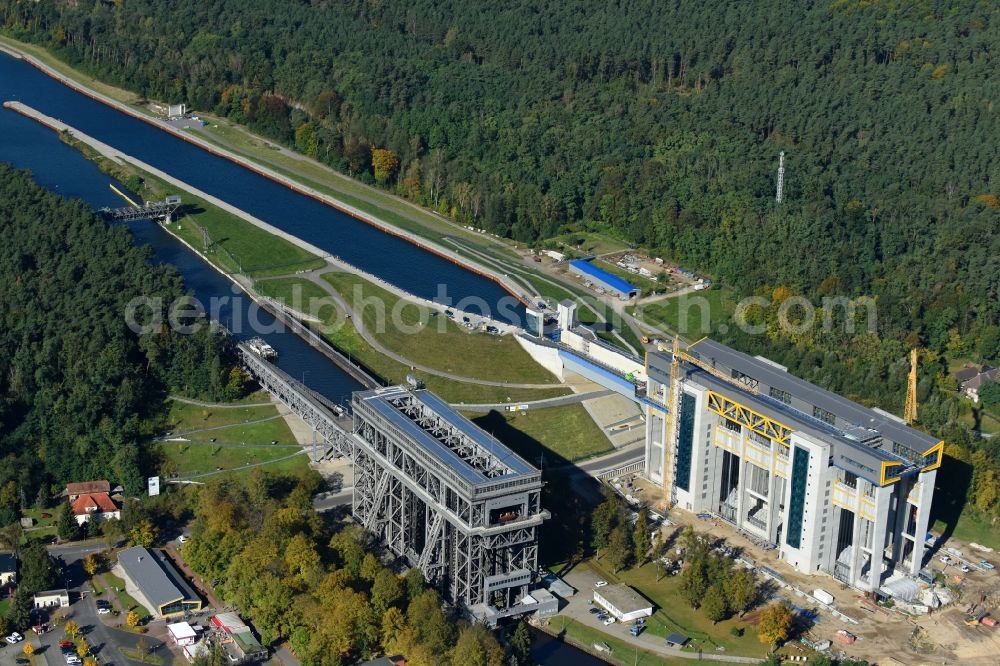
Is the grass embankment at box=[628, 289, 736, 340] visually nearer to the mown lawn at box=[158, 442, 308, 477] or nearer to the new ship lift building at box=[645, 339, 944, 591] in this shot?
the new ship lift building at box=[645, 339, 944, 591]

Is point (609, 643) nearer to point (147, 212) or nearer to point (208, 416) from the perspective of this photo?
point (208, 416)

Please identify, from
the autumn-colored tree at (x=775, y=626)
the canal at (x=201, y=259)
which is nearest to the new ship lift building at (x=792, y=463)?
the autumn-colored tree at (x=775, y=626)

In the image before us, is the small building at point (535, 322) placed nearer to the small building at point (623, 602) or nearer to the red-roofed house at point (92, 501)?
the small building at point (623, 602)

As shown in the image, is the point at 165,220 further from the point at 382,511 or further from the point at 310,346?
the point at 382,511

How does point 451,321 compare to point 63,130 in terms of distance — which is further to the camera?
point 63,130

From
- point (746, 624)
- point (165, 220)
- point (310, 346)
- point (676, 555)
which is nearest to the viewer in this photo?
Result: point (746, 624)

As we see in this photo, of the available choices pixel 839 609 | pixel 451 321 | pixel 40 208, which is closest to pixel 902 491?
pixel 839 609
